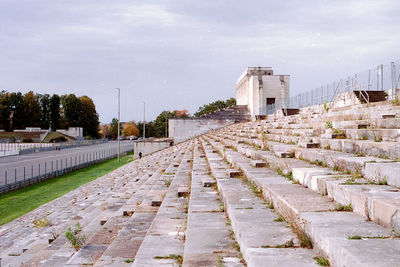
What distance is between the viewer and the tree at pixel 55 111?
279ft

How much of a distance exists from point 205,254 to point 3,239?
7.08 meters

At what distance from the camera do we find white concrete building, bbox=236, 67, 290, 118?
3550 cm

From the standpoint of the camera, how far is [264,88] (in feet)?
118

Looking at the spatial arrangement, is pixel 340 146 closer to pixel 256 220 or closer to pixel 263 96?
pixel 256 220

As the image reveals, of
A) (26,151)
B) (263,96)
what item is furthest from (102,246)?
(26,151)

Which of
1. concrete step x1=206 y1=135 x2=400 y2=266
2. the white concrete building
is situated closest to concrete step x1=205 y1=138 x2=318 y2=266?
concrete step x1=206 y1=135 x2=400 y2=266

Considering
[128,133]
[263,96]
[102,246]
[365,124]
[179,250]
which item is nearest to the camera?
[179,250]

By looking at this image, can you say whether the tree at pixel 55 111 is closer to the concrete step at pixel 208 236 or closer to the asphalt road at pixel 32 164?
the asphalt road at pixel 32 164

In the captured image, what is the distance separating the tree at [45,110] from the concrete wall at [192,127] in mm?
62508

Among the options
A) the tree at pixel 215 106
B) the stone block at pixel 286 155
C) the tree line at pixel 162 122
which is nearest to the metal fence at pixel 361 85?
the stone block at pixel 286 155

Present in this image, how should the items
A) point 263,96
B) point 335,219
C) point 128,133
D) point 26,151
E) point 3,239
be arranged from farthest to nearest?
point 128,133, point 26,151, point 263,96, point 3,239, point 335,219

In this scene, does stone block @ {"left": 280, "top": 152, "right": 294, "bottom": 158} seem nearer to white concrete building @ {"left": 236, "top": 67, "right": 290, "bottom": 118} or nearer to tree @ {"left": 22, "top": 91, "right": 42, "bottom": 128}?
white concrete building @ {"left": 236, "top": 67, "right": 290, "bottom": 118}

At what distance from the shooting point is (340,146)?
16.8ft

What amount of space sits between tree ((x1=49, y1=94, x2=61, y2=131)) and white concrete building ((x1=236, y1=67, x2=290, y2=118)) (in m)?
61.6
